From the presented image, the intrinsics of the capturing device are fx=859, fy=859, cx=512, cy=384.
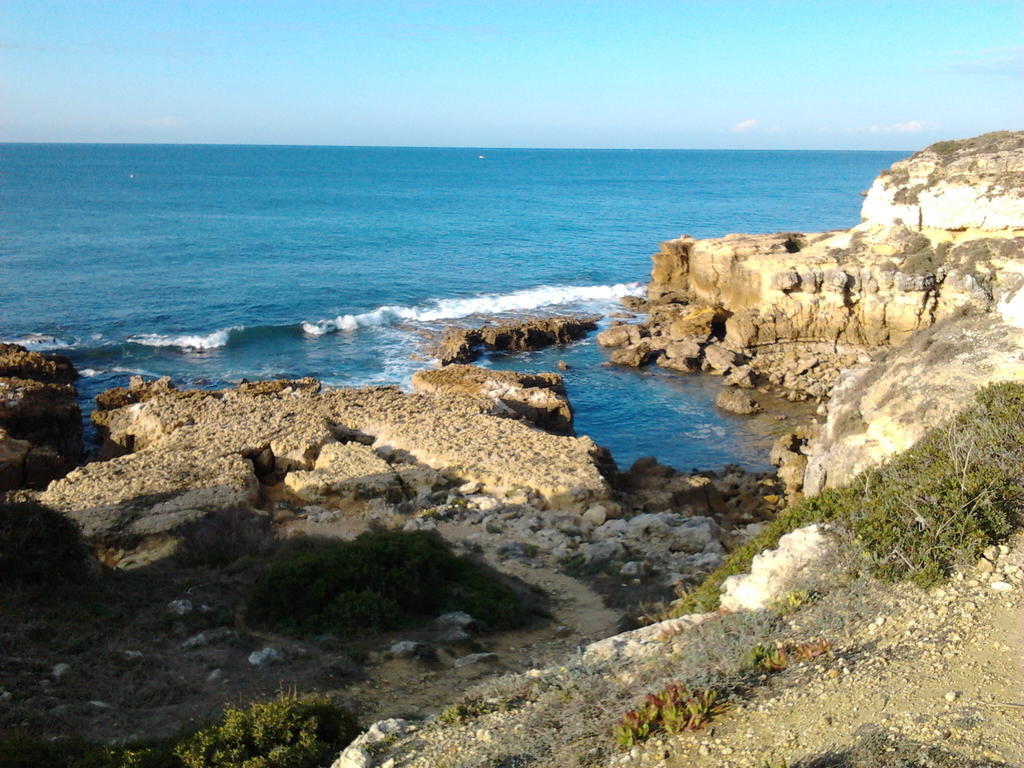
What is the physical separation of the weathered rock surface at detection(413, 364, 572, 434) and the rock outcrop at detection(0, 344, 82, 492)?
10842mm

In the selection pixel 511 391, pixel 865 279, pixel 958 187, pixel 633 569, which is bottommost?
pixel 633 569

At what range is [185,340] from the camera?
40656 millimetres

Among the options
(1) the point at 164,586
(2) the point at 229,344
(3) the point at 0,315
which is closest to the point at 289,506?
(1) the point at 164,586

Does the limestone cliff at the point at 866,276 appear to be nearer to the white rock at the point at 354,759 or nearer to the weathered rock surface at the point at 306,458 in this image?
the weathered rock surface at the point at 306,458

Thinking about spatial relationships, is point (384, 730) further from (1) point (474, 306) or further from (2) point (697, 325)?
(1) point (474, 306)

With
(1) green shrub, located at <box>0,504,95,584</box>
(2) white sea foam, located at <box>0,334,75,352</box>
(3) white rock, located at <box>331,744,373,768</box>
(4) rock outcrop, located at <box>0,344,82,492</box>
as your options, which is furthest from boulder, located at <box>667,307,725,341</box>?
(3) white rock, located at <box>331,744,373,768</box>

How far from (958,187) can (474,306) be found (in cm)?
2507

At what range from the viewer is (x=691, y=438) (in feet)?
98.0

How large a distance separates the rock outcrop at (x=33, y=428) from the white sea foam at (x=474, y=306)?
51.0 ft

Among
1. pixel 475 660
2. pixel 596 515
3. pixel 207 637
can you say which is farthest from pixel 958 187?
pixel 207 637

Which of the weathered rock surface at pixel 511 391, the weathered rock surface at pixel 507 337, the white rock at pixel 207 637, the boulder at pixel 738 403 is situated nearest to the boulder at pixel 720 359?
the boulder at pixel 738 403

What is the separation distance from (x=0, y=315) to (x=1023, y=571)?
45505 millimetres

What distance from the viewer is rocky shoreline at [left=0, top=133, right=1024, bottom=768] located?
10234 mm

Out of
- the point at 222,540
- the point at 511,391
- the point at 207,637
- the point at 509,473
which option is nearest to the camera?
the point at 207,637
